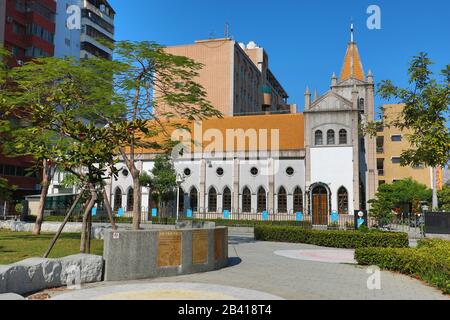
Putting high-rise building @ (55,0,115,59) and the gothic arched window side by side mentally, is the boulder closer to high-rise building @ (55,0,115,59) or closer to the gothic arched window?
the gothic arched window

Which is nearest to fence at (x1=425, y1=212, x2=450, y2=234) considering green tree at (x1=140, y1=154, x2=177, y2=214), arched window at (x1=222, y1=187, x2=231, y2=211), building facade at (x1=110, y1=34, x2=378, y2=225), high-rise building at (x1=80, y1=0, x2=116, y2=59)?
building facade at (x1=110, y1=34, x2=378, y2=225)

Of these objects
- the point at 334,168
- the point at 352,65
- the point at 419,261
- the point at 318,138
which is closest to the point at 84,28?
the point at 352,65

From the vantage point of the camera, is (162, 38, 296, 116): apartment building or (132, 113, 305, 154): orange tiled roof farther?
(162, 38, 296, 116): apartment building

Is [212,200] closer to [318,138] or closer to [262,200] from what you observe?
[262,200]

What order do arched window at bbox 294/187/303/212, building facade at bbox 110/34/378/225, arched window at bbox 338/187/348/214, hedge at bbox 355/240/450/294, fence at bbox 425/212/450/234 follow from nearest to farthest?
hedge at bbox 355/240/450/294 < fence at bbox 425/212/450/234 < arched window at bbox 338/187/348/214 < building facade at bbox 110/34/378/225 < arched window at bbox 294/187/303/212

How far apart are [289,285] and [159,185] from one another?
111 ft

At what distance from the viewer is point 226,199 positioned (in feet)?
157

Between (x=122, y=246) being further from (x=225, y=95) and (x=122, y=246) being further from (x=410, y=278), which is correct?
(x=225, y=95)

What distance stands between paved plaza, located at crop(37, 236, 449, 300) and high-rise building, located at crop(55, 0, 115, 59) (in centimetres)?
5834

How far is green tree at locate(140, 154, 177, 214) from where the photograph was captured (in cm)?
4378

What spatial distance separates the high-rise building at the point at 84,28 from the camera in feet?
225

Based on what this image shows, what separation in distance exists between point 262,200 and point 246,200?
202 centimetres

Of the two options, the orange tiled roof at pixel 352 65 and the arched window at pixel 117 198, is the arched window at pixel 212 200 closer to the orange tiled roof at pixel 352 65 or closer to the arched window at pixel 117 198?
the arched window at pixel 117 198
